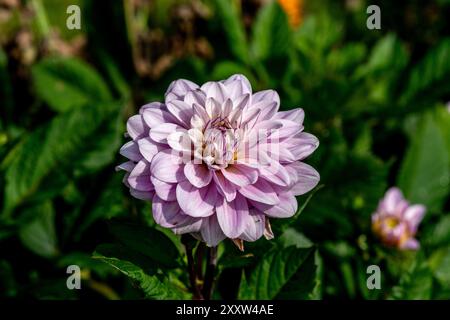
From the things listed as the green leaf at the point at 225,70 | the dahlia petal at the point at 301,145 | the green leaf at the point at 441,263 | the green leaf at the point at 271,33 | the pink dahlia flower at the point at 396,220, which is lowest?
the green leaf at the point at 441,263

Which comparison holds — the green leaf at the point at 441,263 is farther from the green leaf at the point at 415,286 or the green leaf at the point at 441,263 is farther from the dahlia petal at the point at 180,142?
the dahlia petal at the point at 180,142

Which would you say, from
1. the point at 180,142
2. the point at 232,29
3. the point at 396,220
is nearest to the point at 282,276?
the point at 180,142

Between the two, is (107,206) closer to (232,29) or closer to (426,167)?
(232,29)

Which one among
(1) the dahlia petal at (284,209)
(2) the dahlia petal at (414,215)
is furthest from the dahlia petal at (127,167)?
(2) the dahlia petal at (414,215)

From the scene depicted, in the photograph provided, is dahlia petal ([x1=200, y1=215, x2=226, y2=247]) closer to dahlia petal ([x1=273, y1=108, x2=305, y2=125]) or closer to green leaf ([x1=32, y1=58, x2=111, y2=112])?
dahlia petal ([x1=273, y1=108, x2=305, y2=125])

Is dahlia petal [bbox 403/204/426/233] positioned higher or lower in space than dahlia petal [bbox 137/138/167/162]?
lower

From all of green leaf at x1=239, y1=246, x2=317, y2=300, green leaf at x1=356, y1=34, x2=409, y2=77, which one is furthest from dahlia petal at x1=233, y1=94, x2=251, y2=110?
green leaf at x1=356, y1=34, x2=409, y2=77
